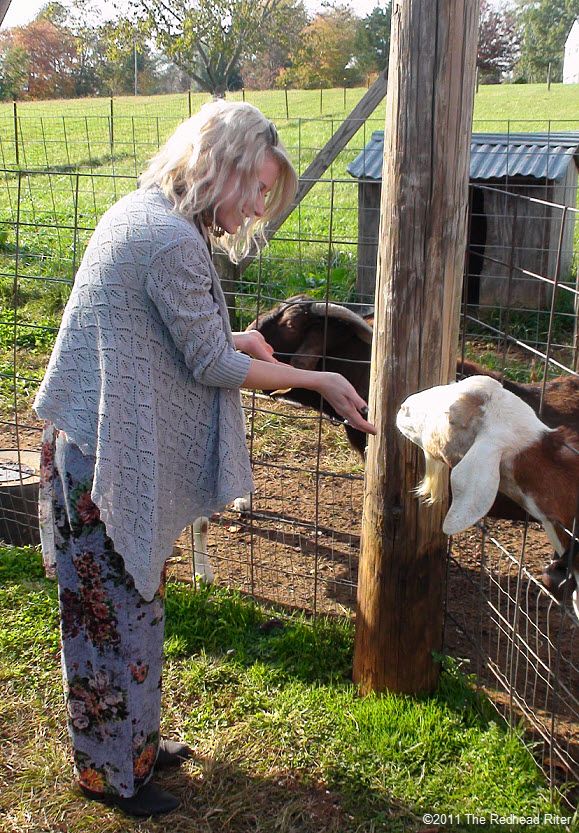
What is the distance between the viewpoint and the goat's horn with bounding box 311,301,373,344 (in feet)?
15.8

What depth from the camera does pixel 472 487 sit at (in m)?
2.53

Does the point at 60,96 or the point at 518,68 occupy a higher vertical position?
the point at 518,68

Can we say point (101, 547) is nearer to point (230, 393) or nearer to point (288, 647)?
point (230, 393)

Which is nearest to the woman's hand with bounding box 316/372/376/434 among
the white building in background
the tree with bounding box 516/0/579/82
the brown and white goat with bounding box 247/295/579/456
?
the brown and white goat with bounding box 247/295/579/456

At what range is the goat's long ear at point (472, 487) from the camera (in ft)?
8.21

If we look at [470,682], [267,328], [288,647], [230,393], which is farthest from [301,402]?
[230,393]

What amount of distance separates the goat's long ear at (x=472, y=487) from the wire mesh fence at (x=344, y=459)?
0.35 m

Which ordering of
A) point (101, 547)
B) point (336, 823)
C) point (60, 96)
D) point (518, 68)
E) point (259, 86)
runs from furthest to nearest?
point (518, 68) < point (60, 96) < point (259, 86) < point (336, 823) < point (101, 547)

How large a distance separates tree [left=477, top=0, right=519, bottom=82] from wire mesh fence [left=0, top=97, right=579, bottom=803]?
19302 millimetres

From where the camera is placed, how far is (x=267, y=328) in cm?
525

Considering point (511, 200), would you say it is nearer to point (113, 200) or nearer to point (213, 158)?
point (113, 200)

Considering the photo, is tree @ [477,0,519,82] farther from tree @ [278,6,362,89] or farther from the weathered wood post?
the weathered wood post

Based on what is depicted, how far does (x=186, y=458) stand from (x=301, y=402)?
277 cm

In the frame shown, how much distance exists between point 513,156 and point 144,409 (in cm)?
693
